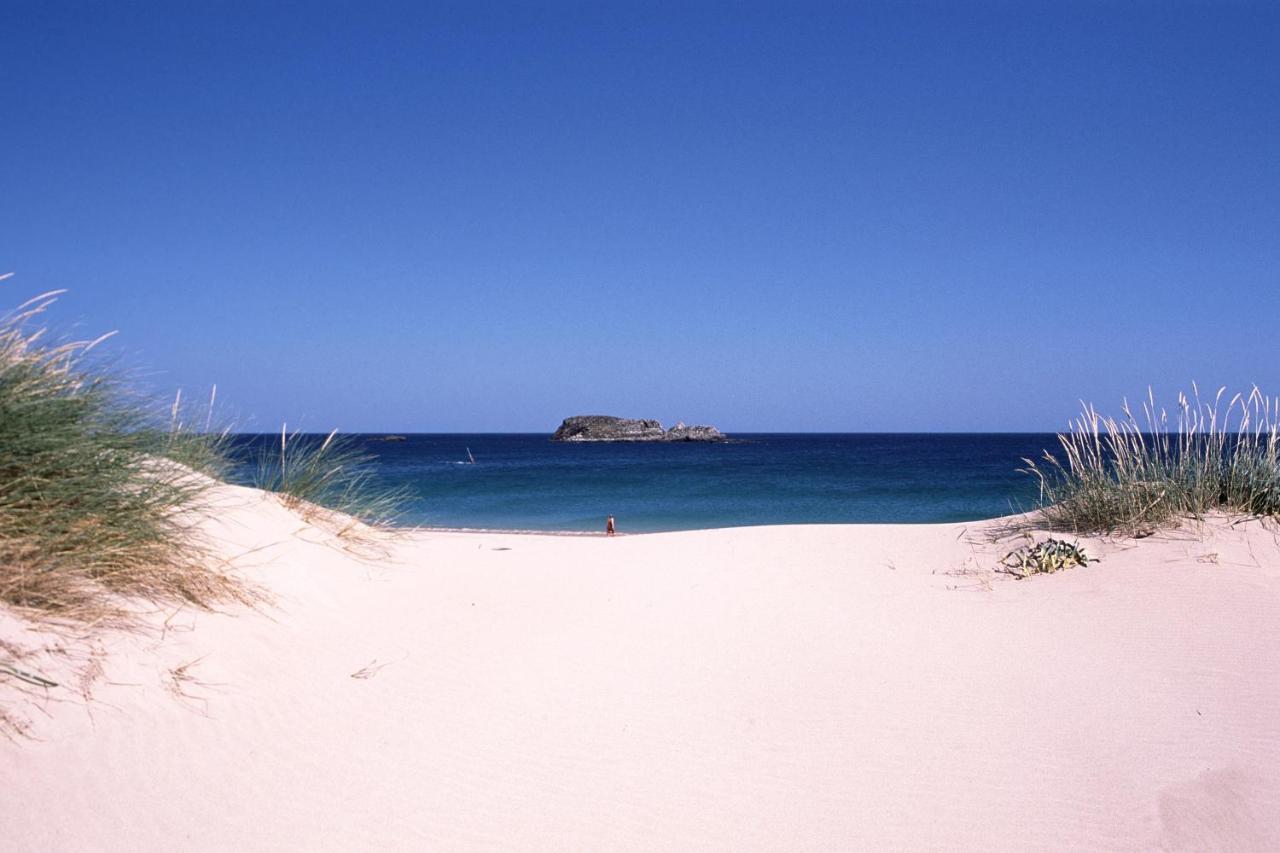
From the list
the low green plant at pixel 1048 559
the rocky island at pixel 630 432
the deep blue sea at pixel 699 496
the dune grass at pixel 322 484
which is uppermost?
the rocky island at pixel 630 432

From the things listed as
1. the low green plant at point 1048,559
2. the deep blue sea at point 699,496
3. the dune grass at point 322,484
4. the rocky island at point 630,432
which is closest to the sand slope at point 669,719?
the low green plant at point 1048,559

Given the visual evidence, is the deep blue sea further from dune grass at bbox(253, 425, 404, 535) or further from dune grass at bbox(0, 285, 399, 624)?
dune grass at bbox(0, 285, 399, 624)

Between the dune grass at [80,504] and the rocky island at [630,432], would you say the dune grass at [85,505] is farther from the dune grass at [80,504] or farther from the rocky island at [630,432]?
the rocky island at [630,432]

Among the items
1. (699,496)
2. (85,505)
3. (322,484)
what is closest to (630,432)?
(699,496)

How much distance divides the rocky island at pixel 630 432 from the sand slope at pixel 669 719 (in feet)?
293

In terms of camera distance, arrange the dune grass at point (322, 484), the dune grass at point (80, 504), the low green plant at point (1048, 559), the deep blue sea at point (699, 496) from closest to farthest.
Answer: the dune grass at point (80, 504) → the low green plant at point (1048, 559) → the dune grass at point (322, 484) → the deep blue sea at point (699, 496)

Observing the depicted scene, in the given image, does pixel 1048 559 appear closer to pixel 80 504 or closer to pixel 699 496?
pixel 80 504

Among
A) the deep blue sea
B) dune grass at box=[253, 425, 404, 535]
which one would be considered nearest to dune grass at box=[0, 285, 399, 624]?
dune grass at box=[253, 425, 404, 535]

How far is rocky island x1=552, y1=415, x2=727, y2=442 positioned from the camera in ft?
316

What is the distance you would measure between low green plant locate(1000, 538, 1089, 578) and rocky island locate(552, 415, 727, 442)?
8794 centimetres

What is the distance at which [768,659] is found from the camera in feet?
15.9

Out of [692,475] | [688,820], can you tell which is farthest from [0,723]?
[692,475]

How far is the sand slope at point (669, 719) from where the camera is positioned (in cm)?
296

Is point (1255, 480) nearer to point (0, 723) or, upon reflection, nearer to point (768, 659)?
point (768, 659)
